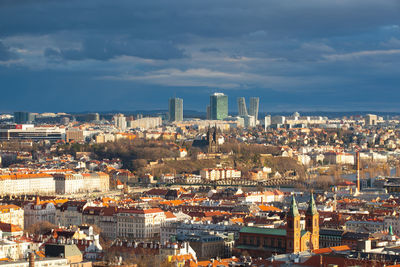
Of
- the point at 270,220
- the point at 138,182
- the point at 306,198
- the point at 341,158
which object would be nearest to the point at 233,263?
the point at 270,220

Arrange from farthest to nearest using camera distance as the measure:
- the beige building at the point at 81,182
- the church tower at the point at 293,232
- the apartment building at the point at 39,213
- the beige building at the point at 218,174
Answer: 1. the beige building at the point at 218,174
2. the beige building at the point at 81,182
3. the apartment building at the point at 39,213
4. the church tower at the point at 293,232

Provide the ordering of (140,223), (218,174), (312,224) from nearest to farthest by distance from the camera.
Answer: (312,224) < (140,223) < (218,174)

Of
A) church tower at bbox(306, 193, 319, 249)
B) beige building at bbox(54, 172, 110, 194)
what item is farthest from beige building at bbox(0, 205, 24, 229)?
beige building at bbox(54, 172, 110, 194)

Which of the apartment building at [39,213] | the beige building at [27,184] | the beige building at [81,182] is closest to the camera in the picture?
the apartment building at [39,213]

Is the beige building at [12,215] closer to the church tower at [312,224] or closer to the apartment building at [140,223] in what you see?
the apartment building at [140,223]

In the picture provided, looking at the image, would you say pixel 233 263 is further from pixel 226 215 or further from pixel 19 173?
pixel 19 173

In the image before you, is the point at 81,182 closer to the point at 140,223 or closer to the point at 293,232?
the point at 140,223

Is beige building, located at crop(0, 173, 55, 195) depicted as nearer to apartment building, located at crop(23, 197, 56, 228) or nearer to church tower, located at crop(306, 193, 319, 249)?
apartment building, located at crop(23, 197, 56, 228)

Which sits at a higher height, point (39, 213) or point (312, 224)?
point (312, 224)

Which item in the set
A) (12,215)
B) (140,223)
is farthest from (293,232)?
(12,215)

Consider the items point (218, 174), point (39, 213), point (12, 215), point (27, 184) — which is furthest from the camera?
point (218, 174)

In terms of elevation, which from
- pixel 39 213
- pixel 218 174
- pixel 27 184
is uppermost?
pixel 218 174

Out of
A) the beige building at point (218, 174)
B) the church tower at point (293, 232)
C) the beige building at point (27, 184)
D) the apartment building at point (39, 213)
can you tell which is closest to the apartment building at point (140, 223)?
the apartment building at point (39, 213)

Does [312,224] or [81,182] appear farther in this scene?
[81,182]
